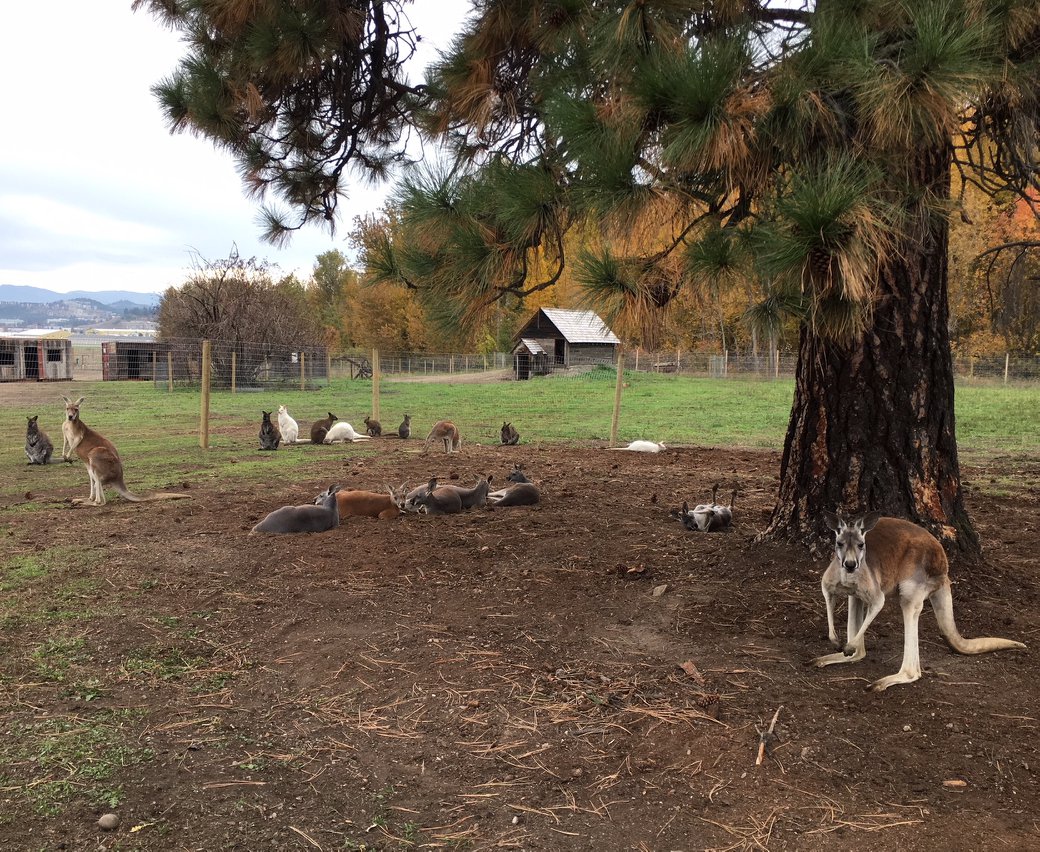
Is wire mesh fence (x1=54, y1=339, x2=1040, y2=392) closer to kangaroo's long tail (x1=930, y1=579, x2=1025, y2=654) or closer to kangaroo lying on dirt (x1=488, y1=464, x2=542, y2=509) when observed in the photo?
kangaroo lying on dirt (x1=488, y1=464, x2=542, y2=509)

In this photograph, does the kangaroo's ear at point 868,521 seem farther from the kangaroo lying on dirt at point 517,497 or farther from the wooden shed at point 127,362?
the wooden shed at point 127,362

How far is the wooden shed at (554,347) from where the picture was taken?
3834 centimetres

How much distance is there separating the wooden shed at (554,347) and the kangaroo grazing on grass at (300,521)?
30.5 m

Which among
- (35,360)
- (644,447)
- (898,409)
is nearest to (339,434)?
(644,447)

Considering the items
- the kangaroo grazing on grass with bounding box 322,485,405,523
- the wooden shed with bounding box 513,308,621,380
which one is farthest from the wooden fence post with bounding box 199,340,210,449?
the wooden shed with bounding box 513,308,621,380

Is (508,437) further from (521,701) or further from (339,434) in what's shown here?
(521,701)

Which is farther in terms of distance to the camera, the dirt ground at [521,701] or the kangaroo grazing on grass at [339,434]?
the kangaroo grazing on grass at [339,434]

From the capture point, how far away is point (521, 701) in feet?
11.1

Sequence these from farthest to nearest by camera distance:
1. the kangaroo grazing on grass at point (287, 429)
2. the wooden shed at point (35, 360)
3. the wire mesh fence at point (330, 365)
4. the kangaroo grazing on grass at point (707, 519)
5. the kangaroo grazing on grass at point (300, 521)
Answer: the wooden shed at point (35, 360)
the wire mesh fence at point (330, 365)
the kangaroo grazing on grass at point (287, 429)
the kangaroo grazing on grass at point (300, 521)
the kangaroo grazing on grass at point (707, 519)

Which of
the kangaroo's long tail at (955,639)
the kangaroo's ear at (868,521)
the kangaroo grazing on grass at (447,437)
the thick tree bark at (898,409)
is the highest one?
the thick tree bark at (898,409)

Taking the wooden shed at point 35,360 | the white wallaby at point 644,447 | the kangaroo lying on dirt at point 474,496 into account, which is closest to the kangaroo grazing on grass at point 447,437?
the white wallaby at point 644,447

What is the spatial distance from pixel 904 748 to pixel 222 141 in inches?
221

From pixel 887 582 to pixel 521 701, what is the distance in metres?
1.77

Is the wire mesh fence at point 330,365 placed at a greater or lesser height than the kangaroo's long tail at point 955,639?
greater
